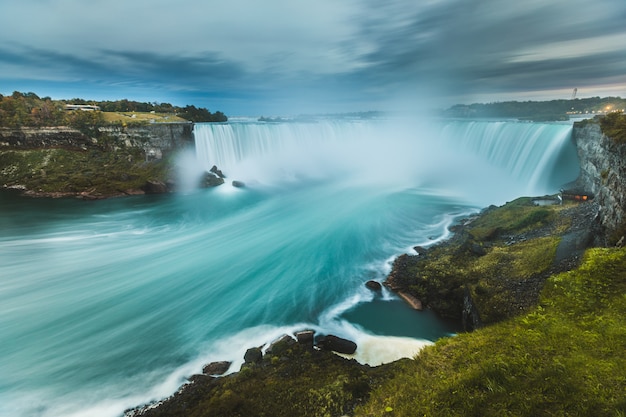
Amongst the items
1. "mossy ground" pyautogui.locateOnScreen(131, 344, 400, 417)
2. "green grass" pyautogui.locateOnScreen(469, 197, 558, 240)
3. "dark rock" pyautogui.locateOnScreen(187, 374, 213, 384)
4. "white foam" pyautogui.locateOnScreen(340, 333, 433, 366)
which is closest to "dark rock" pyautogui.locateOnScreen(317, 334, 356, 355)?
"white foam" pyautogui.locateOnScreen(340, 333, 433, 366)

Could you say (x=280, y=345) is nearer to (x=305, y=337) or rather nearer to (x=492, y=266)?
(x=305, y=337)

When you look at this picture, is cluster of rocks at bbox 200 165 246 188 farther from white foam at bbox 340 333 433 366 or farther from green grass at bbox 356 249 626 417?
green grass at bbox 356 249 626 417

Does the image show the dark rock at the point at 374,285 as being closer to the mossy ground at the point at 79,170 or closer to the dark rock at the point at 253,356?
the dark rock at the point at 253,356

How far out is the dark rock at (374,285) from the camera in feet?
51.5

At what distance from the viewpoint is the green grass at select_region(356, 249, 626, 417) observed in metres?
5.61

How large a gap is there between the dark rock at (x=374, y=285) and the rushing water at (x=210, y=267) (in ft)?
2.06

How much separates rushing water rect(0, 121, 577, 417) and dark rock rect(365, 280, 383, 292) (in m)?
0.63

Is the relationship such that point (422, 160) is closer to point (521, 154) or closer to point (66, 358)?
point (521, 154)

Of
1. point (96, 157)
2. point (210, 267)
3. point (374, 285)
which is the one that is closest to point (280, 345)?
point (374, 285)

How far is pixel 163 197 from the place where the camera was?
38062mm

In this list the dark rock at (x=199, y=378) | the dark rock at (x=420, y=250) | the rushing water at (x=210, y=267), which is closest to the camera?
the dark rock at (x=199, y=378)

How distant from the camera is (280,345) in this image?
11297 mm

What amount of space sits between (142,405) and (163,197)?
32708mm

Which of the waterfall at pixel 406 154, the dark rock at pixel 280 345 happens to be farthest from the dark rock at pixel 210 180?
the dark rock at pixel 280 345
